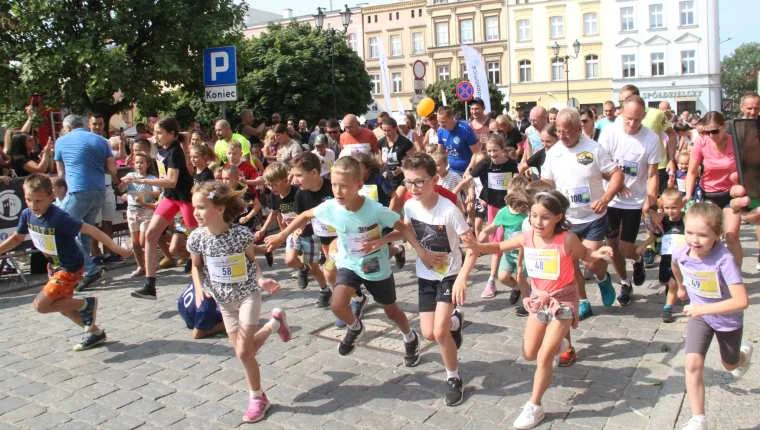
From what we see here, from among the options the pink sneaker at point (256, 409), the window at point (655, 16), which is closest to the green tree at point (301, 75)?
the window at point (655, 16)

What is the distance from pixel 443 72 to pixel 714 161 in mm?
64760

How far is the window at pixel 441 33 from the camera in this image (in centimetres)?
6938

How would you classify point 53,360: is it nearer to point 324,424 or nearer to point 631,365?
point 324,424

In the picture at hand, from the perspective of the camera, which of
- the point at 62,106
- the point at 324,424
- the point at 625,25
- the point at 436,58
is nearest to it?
the point at 324,424

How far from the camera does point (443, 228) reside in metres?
4.60

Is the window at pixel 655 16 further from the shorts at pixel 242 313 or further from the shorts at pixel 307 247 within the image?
the shorts at pixel 242 313

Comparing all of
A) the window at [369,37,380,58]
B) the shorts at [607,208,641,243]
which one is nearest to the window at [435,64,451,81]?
the window at [369,37,380,58]

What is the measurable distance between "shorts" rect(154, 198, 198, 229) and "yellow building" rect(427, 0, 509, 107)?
194ft

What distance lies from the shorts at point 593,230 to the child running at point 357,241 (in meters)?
1.90

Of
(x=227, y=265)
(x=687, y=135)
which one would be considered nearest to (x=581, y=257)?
(x=227, y=265)

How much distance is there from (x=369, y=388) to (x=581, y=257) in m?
1.68

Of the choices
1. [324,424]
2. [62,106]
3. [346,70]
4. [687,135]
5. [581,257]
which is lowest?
[324,424]

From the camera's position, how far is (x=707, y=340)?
379 centimetres

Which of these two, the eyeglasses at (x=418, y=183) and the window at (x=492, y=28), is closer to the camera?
the eyeglasses at (x=418, y=183)
